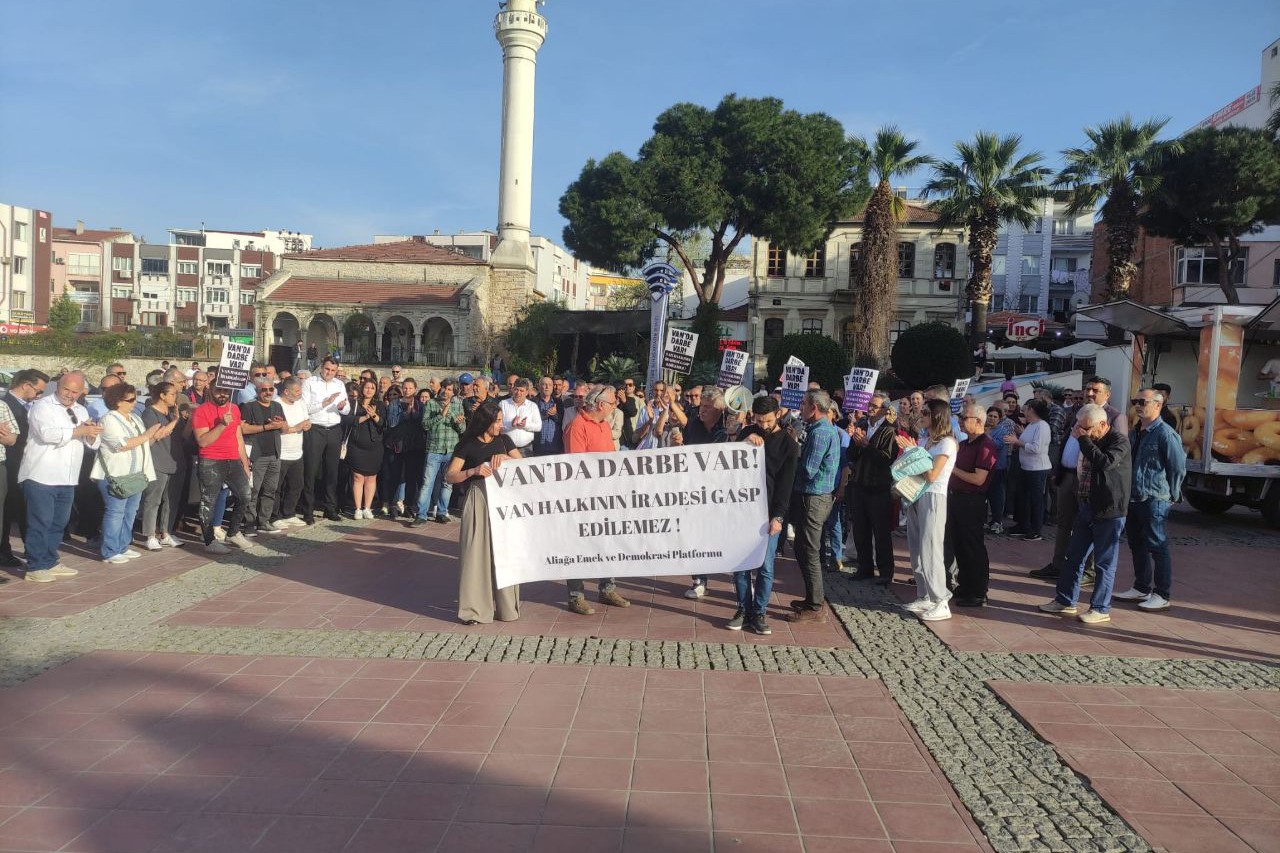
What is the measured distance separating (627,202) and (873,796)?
33.7 metres

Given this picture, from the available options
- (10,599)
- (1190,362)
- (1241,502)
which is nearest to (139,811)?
(10,599)

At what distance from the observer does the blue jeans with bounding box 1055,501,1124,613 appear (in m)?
7.21

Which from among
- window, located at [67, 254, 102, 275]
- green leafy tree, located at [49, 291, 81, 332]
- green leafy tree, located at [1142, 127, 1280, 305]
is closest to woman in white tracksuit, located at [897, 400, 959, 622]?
green leafy tree, located at [1142, 127, 1280, 305]

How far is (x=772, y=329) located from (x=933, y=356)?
35.5ft

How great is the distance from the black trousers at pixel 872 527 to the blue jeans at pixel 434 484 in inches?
197

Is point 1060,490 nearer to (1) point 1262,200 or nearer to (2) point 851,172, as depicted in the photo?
(1) point 1262,200

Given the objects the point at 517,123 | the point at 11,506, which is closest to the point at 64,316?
the point at 517,123

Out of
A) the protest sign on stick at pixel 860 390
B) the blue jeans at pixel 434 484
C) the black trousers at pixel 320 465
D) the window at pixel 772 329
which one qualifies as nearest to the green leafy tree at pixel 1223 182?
the window at pixel 772 329

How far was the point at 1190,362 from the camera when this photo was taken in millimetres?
14773

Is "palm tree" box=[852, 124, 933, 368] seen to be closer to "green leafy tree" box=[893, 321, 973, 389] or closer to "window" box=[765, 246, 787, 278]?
"green leafy tree" box=[893, 321, 973, 389]

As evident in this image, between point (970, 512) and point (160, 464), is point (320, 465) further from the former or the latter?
point (970, 512)

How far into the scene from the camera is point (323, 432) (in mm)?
11117

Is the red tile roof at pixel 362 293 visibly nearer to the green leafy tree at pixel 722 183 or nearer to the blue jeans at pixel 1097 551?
the green leafy tree at pixel 722 183

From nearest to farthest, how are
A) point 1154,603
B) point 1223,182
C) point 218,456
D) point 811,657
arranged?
point 811,657, point 1154,603, point 218,456, point 1223,182
